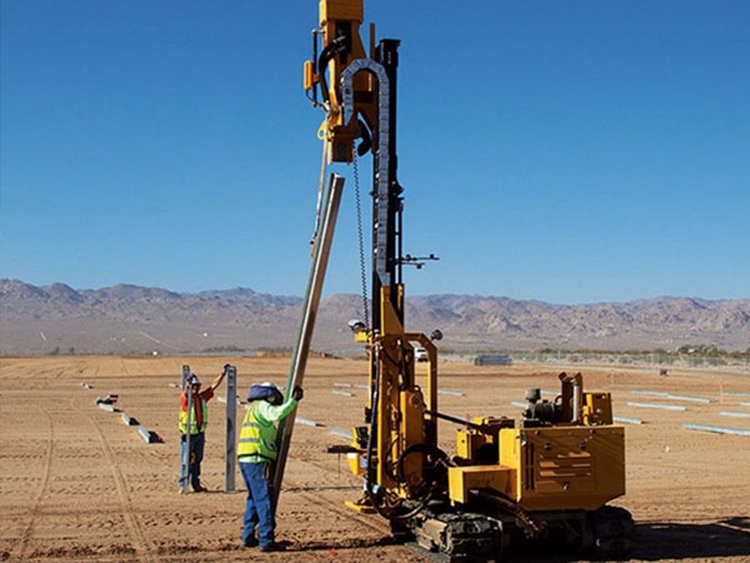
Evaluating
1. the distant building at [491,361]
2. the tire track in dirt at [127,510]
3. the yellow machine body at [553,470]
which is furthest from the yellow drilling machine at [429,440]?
the distant building at [491,361]

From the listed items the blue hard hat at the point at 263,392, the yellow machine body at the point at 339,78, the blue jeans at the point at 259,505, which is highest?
the yellow machine body at the point at 339,78

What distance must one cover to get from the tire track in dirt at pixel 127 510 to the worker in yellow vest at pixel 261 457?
45.9 inches

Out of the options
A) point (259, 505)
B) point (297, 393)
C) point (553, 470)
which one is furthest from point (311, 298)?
point (553, 470)

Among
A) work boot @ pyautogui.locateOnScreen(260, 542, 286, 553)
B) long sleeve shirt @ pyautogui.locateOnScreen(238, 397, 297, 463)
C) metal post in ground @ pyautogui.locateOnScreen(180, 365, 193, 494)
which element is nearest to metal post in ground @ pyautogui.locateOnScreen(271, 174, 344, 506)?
long sleeve shirt @ pyautogui.locateOnScreen(238, 397, 297, 463)

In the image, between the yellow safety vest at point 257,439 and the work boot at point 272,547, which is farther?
the yellow safety vest at point 257,439

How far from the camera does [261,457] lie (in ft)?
37.7

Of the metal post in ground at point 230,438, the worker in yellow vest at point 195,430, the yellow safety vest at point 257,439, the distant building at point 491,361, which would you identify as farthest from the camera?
the distant building at point 491,361

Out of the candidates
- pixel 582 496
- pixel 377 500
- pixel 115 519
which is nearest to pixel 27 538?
pixel 115 519

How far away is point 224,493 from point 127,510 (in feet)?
6.64

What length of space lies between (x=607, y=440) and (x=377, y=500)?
263 centimetres

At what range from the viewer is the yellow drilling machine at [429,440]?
1065 cm

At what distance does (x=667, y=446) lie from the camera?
2211 cm

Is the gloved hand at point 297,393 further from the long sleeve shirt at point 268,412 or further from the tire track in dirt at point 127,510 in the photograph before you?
the tire track in dirt at point 127,510

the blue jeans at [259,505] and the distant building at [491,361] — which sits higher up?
the distant building at [491,361]
